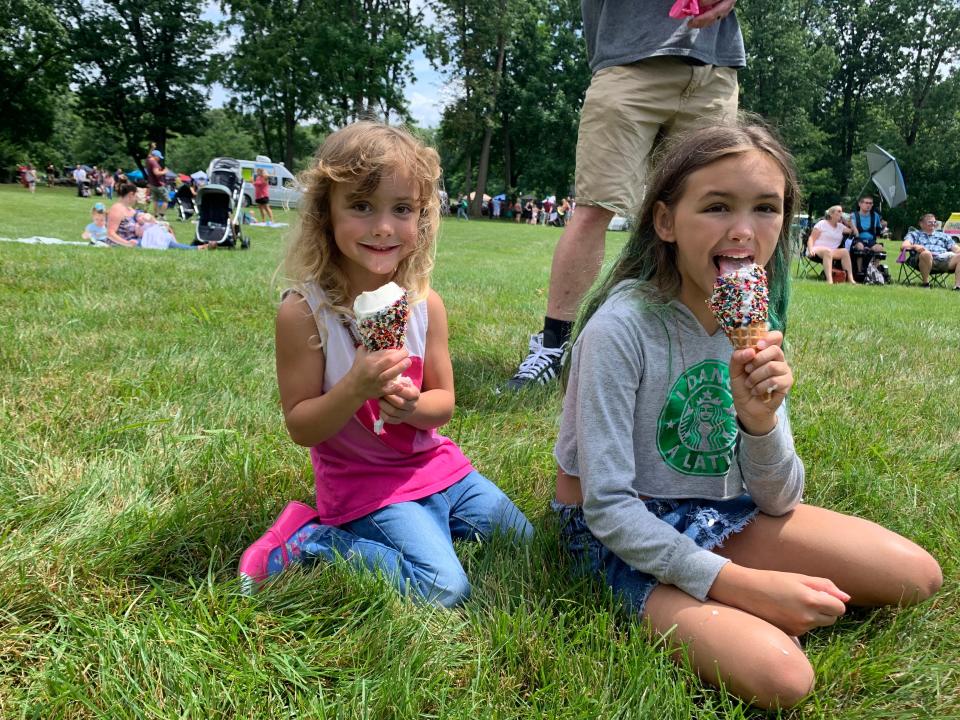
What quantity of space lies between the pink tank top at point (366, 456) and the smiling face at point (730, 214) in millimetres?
862

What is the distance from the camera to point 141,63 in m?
43.4

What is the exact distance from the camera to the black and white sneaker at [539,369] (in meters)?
3.43

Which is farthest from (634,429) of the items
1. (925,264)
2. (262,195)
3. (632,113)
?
(262,195)

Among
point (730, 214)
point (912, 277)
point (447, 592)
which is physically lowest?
point (447, 592)

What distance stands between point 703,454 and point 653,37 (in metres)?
2.12

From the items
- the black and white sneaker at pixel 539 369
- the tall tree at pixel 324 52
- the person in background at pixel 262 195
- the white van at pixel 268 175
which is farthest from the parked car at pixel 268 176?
the black and white sneaker at pixel 539 369

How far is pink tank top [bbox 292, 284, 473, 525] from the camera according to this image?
1.99 metres

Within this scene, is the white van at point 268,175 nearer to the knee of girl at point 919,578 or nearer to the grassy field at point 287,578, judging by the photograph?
the grassy field at point 287,578

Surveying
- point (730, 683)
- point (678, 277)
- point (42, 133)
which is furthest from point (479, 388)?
point (42, 133)

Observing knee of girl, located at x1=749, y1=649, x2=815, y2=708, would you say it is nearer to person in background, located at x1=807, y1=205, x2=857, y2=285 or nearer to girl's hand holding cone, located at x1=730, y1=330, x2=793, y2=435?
girl's hand holding cone, located at x1=730, y1=330, x2=793, y2=435

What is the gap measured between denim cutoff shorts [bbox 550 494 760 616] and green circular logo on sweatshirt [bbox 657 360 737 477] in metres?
0.11

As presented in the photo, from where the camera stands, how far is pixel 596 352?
5.89ft

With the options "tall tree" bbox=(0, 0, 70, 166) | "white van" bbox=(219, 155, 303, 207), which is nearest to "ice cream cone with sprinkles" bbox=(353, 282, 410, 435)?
"white van" bbox=(219, 155, 303, 207)

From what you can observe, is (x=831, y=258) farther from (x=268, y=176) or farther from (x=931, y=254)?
(x=268, y=176)
